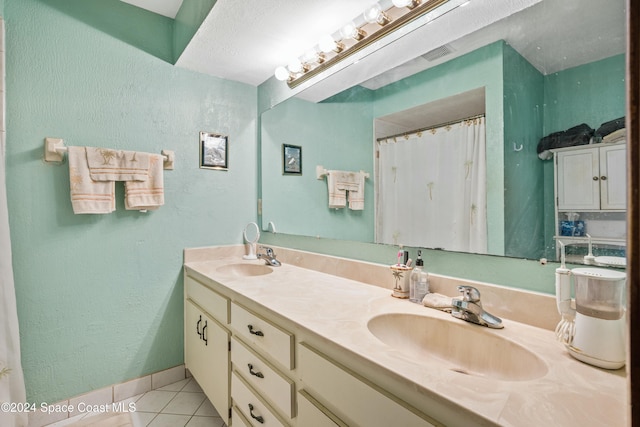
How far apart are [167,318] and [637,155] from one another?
2.19m

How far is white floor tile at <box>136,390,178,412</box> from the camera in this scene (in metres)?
1.67

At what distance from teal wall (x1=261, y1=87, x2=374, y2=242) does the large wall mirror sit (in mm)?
10

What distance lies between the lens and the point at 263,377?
1070mm

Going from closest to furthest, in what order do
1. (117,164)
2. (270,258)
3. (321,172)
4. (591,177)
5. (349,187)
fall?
(591,177) < (349,187) < (117,164) < (321,172) < (270,258)

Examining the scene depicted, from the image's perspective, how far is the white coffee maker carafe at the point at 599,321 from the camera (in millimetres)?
638

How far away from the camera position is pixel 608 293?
658mm

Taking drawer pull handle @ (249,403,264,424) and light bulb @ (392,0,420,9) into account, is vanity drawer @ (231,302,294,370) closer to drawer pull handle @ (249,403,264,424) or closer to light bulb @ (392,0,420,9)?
drawer pull handle @ (249,403,264,424)

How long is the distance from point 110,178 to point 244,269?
2.98 feet

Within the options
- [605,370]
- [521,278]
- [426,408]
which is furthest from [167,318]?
[605,370]

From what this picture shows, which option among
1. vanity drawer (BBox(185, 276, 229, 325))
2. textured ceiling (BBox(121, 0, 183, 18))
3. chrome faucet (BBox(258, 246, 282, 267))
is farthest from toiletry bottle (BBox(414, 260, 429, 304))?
textured ceiling (BBox(121, 0, 183, 18))

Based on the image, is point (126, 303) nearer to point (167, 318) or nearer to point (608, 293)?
point (167, 318)

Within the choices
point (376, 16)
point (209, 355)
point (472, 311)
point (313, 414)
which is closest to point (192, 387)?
point (209, 355)

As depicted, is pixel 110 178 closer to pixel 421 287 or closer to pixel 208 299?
pixel 208 299

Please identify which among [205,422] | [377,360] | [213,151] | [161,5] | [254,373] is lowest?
[205,422]
